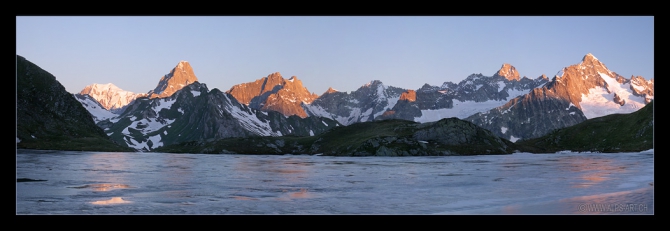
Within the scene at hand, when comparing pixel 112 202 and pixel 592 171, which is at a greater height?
pixel 112 202

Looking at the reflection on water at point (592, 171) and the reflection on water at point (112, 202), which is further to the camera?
the reflection on water at point (592, 171)

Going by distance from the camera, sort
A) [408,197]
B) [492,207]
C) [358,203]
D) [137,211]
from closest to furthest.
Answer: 1. [137,211]
2. [492,207]
3. [358,203]
4. [408,197]

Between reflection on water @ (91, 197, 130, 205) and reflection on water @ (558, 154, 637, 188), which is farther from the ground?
reflection on water @ (91, 197, 130, 205)

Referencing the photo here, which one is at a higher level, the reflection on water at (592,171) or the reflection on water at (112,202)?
the reflection on water at (112,202)

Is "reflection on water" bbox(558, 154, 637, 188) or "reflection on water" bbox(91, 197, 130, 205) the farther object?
"reflection on water" bbox(558, 154, 637, 188)

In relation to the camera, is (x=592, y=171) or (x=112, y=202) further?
(x=592, y=171)
